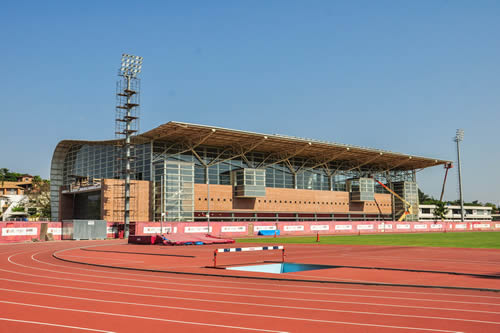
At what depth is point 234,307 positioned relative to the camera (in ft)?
34.7

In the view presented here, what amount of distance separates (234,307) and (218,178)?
67.4m

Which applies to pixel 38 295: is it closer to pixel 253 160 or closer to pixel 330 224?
pixel 330 224


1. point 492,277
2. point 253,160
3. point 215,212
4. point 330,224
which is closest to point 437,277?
point 492,277

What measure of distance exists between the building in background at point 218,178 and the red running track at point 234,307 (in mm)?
49277

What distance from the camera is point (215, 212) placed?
74.7 meters

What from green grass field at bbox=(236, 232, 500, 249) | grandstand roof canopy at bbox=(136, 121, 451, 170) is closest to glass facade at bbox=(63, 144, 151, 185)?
grandstand roof canopy at bbox=(136, 121, 451, 170)

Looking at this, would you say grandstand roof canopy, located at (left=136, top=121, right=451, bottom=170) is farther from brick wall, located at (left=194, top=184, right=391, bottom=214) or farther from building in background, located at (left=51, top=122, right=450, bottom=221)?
brick wall, located at (left=194, top=184, right=391, bottom=214)

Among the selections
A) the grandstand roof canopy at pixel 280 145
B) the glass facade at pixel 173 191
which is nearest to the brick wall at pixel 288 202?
the glass facade at pixel 173 191

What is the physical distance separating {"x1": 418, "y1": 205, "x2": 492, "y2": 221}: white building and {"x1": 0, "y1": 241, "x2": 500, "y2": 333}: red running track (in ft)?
460

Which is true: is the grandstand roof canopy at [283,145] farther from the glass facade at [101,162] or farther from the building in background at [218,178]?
the glass facade at [101,162]

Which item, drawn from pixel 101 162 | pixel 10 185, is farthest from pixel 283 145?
pixel 10 185

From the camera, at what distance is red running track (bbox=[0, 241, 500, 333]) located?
857 cm

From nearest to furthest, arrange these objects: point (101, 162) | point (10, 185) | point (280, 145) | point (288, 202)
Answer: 1. point (101, 162)
2. point (280, 145)
3. point (288, 202)
4. point (10, 185)

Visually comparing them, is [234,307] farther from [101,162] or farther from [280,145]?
[101,162]
